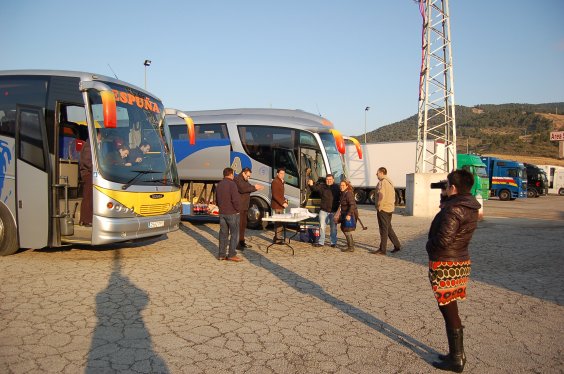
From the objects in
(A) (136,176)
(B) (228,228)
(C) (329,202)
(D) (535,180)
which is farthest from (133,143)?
(D) (535,180)

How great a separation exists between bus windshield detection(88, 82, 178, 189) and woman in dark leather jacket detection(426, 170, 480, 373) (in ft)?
19.5

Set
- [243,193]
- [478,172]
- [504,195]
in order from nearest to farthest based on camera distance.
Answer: [243,193] < [478,172] < [504,195]

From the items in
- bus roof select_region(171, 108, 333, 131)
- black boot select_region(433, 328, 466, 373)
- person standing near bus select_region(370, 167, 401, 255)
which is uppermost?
bus roof select_region(171, 108, 333, 131)

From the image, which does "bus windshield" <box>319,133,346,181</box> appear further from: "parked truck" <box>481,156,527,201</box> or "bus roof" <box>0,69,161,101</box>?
"parked truck" <box>481,156,527,201</box>

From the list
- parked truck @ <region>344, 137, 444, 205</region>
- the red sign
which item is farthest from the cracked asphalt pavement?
the red sign

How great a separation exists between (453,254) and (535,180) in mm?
40441

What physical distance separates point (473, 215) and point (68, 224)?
7.16 m

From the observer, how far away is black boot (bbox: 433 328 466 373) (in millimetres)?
3969

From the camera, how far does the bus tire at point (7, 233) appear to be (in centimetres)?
843

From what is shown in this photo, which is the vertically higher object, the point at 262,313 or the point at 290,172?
the point at 290,172

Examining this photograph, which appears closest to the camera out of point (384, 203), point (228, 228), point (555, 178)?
point (228, 228)

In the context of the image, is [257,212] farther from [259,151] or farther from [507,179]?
[507,179]

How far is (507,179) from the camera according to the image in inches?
1316

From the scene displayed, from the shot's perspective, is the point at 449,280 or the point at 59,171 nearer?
the point at 449,280
